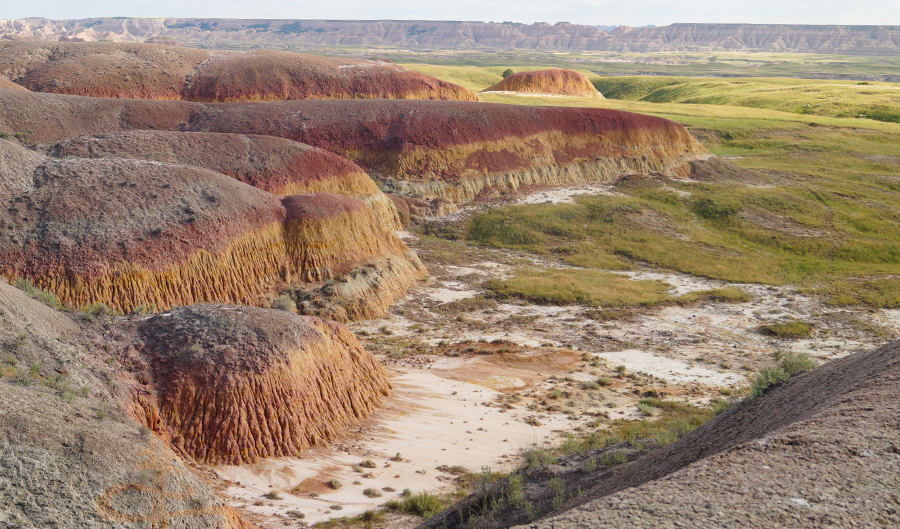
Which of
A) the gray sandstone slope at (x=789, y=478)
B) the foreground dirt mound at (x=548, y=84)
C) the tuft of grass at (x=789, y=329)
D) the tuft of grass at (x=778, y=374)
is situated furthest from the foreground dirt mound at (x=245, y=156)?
the foreground dirt mound at (x=548, y=84)

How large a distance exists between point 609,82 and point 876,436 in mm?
123497

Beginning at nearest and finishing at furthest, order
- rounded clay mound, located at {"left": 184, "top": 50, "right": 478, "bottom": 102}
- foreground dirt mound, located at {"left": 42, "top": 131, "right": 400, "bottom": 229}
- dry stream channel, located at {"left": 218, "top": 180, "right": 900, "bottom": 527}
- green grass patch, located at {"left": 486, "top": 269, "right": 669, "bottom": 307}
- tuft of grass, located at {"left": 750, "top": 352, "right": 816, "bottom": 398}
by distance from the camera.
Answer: tuft of grass, located at {"left": 750, "top": 352, "right": 816, "bottom": 398} → dry stream channel, located at {"left": 218, "top": 180, "right": 900, "bottom": 527} → green grass patch, located at {"left": 486, "top": 269, "right": 669, "bottom": 307} → foreground dirt mound, located at {"left": 42, "top": 131, "right": 400, "bottom": 229} → rounded clay mound, located at {"left": 184, "top": 50, "right": 478, "bottom": 102}

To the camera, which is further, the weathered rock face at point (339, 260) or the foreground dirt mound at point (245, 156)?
the foreground dirt mound at point (245, 156)

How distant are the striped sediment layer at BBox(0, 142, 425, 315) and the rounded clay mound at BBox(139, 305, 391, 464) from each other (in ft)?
16.8

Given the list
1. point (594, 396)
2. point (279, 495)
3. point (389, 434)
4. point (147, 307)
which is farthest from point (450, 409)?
point (147, 307)

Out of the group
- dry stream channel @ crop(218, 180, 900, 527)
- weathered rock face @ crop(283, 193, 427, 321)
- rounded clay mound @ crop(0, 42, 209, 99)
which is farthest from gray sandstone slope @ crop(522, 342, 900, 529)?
rounded clay mound @ crop(0, 42, 209, 99)

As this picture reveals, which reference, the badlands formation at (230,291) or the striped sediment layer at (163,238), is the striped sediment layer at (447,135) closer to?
the badlands formation at (230,291)

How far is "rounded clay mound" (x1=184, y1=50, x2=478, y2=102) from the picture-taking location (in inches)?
2197

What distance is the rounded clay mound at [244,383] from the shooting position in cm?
1336

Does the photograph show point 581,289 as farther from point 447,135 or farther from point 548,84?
point 548,84

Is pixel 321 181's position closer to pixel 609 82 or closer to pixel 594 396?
pixel 594 396

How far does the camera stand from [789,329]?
24.3 m

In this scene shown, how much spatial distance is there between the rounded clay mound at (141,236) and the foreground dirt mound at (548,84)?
72775 mm

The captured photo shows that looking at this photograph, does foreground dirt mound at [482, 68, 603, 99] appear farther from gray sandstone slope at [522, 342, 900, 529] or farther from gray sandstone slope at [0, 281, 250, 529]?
gray sandstone slope at [522, 342, 900, 529]
